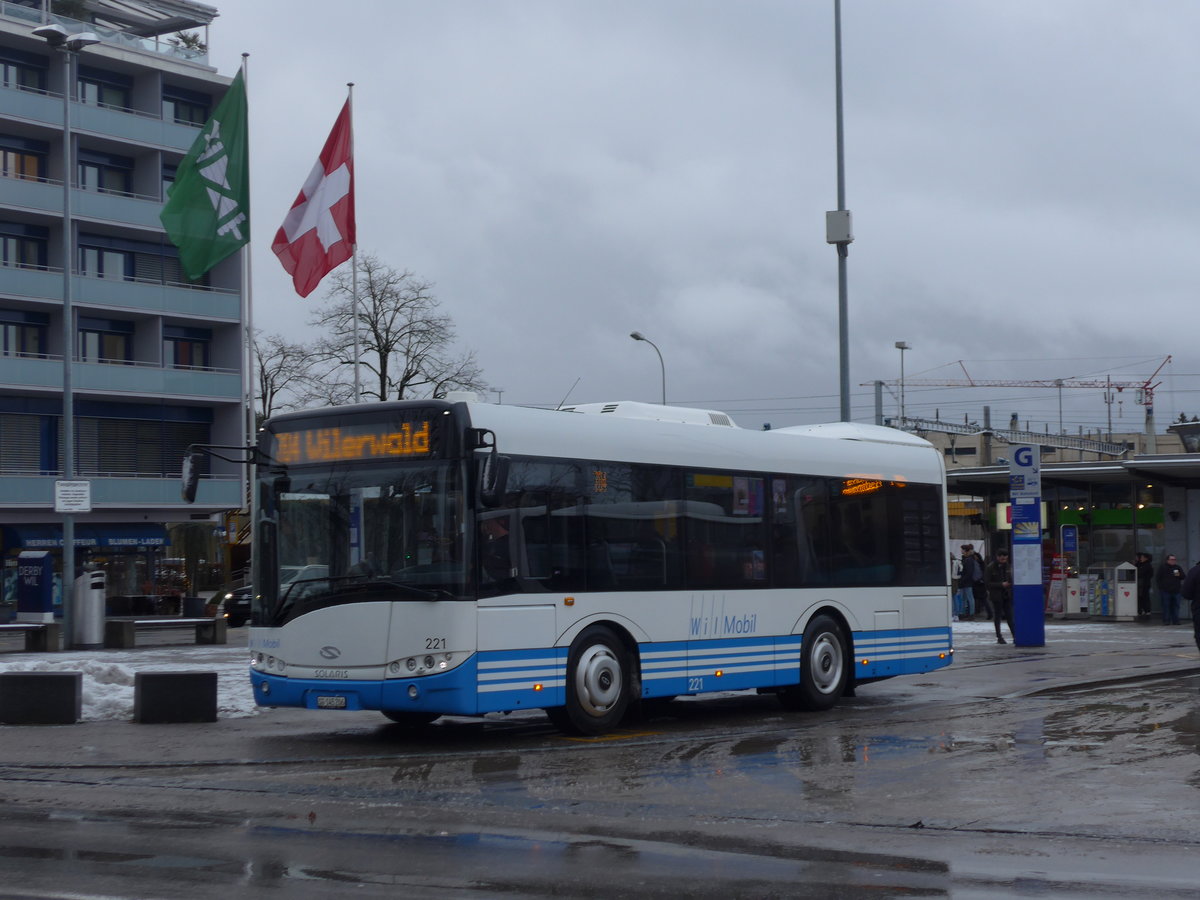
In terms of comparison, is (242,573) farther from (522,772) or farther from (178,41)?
(522,772)

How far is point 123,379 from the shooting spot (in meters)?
53.8

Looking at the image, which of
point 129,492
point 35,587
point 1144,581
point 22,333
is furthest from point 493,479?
point 22,333

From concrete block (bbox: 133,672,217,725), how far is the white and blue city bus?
1.84 m

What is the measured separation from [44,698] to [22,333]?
39.8 m

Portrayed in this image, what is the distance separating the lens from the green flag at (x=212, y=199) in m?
28.0

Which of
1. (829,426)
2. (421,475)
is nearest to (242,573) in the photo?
(829,426)

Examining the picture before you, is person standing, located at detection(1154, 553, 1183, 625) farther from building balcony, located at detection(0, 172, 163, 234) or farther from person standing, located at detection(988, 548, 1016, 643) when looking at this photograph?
building balcony, located at detection(0, 172, 163, 234)

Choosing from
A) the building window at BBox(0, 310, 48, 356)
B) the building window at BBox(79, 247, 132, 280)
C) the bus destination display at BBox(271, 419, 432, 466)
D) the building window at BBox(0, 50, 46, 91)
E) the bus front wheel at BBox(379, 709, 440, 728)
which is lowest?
the bus front wheel at BBox(379, 709, 440, 728)

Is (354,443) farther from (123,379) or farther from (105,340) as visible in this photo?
(105,340)

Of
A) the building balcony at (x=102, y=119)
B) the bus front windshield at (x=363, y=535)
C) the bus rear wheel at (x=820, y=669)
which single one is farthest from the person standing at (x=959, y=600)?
the building balcony at (x=102, y=119)

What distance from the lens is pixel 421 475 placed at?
12969 millimetres

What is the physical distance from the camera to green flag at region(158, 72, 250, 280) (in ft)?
91.9

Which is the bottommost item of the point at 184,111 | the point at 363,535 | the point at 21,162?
the point at 363,535

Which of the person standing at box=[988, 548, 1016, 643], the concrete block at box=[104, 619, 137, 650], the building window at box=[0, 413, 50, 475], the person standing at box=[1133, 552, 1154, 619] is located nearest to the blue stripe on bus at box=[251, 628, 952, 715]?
the person standing at box=[988, 548, 1016, 643]
